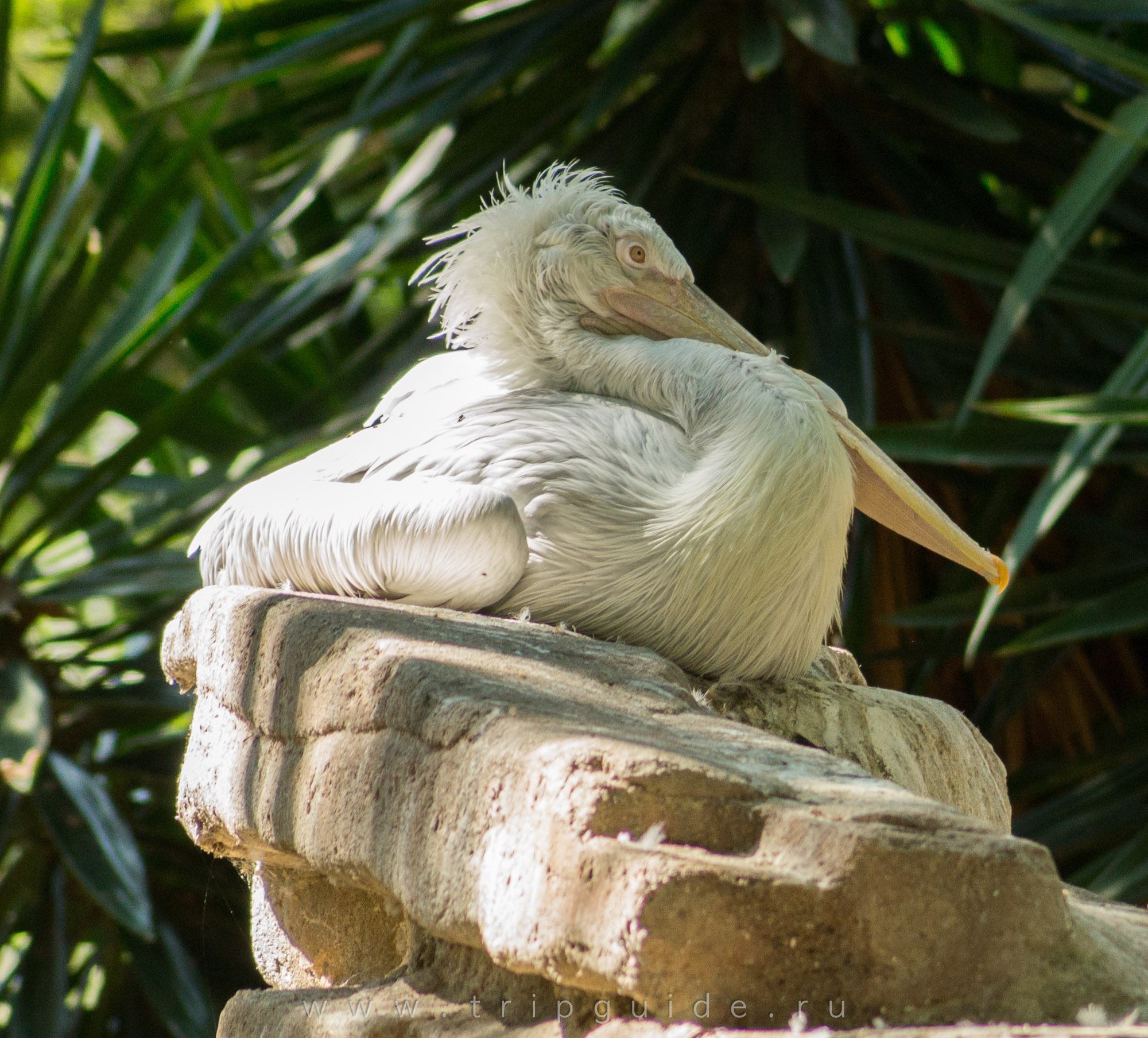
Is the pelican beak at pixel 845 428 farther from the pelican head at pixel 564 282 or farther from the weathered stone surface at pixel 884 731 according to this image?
the weathered stone surface at pixel 884 731

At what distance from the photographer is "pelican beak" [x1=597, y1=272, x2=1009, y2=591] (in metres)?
2.62

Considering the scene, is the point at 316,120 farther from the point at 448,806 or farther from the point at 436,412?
the point at 448,806

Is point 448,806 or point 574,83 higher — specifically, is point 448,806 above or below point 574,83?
below

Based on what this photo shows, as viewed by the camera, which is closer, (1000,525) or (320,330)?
(1000,525)

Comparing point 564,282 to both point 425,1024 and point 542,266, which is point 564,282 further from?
point 425,1024

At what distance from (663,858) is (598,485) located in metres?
1.08

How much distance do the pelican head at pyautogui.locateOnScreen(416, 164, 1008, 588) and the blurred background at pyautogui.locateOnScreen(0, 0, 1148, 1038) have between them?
60.5 inches

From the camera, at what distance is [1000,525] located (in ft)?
17.2

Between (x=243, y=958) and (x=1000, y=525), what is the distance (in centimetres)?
339

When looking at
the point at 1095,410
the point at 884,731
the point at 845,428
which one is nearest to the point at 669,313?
the point at 845,428

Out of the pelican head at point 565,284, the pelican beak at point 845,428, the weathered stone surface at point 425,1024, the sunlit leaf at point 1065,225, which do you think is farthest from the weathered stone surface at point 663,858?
the sunlit leaf at point 1065,225

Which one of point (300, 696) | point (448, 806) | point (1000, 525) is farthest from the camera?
point (1000, 525)

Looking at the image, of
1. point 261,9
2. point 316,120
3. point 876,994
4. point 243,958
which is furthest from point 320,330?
point 876,994

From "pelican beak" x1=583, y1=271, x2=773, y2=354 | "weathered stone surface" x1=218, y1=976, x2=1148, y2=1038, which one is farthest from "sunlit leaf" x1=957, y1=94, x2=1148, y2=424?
"weathered stone surface" x1=218, y1=976, x2=1148, y2=1038
